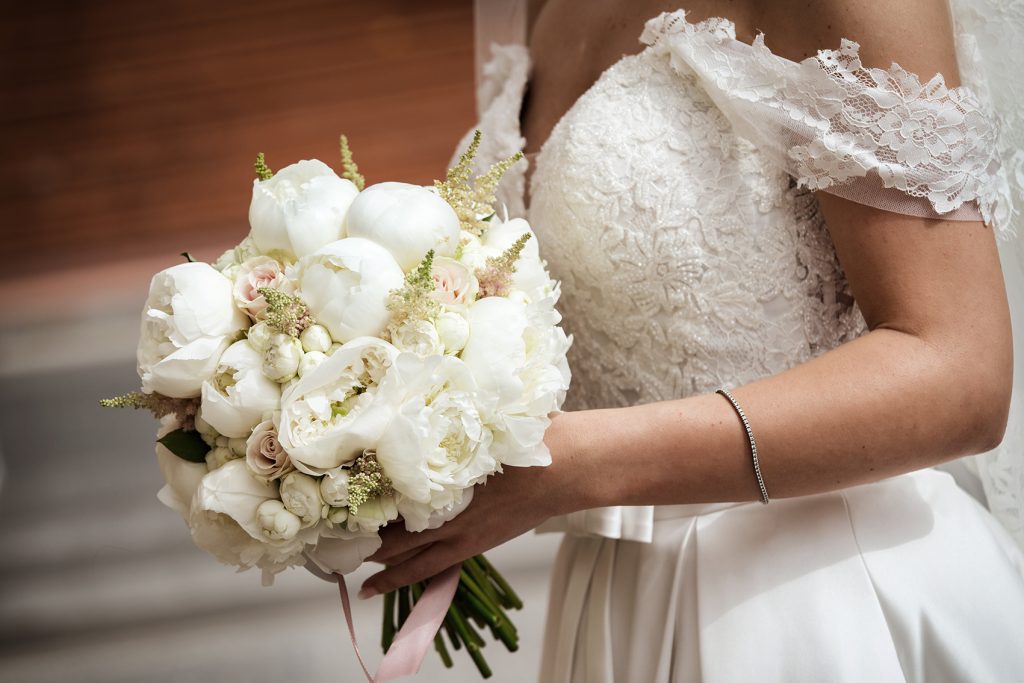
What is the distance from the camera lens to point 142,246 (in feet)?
11.5

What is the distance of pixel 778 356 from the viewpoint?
1.02 metres

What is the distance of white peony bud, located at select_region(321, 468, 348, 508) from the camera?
2.41 ft

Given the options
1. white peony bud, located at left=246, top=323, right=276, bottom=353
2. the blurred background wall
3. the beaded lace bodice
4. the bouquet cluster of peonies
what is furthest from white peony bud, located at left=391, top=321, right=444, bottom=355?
the blurred background wall

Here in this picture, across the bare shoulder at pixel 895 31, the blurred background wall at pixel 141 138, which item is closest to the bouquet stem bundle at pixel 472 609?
the bare shoulder at pixel 895 31

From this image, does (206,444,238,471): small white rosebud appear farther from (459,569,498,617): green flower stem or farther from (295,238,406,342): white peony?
(459,569,498,617): green flower stem

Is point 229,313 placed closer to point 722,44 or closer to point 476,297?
point 476,297

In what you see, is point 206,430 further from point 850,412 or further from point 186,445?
point 850,412

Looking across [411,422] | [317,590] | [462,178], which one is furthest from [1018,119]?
[317,590]

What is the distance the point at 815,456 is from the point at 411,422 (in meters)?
0.42

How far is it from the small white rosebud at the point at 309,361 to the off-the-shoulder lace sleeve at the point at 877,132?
0.54 meters

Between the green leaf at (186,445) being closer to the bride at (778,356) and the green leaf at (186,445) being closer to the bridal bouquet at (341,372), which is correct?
the bridal bouquet at (341,372)

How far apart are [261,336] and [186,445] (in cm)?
15

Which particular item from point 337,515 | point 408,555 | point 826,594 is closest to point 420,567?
point 408,555

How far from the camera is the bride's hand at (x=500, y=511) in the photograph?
34.6 inches
